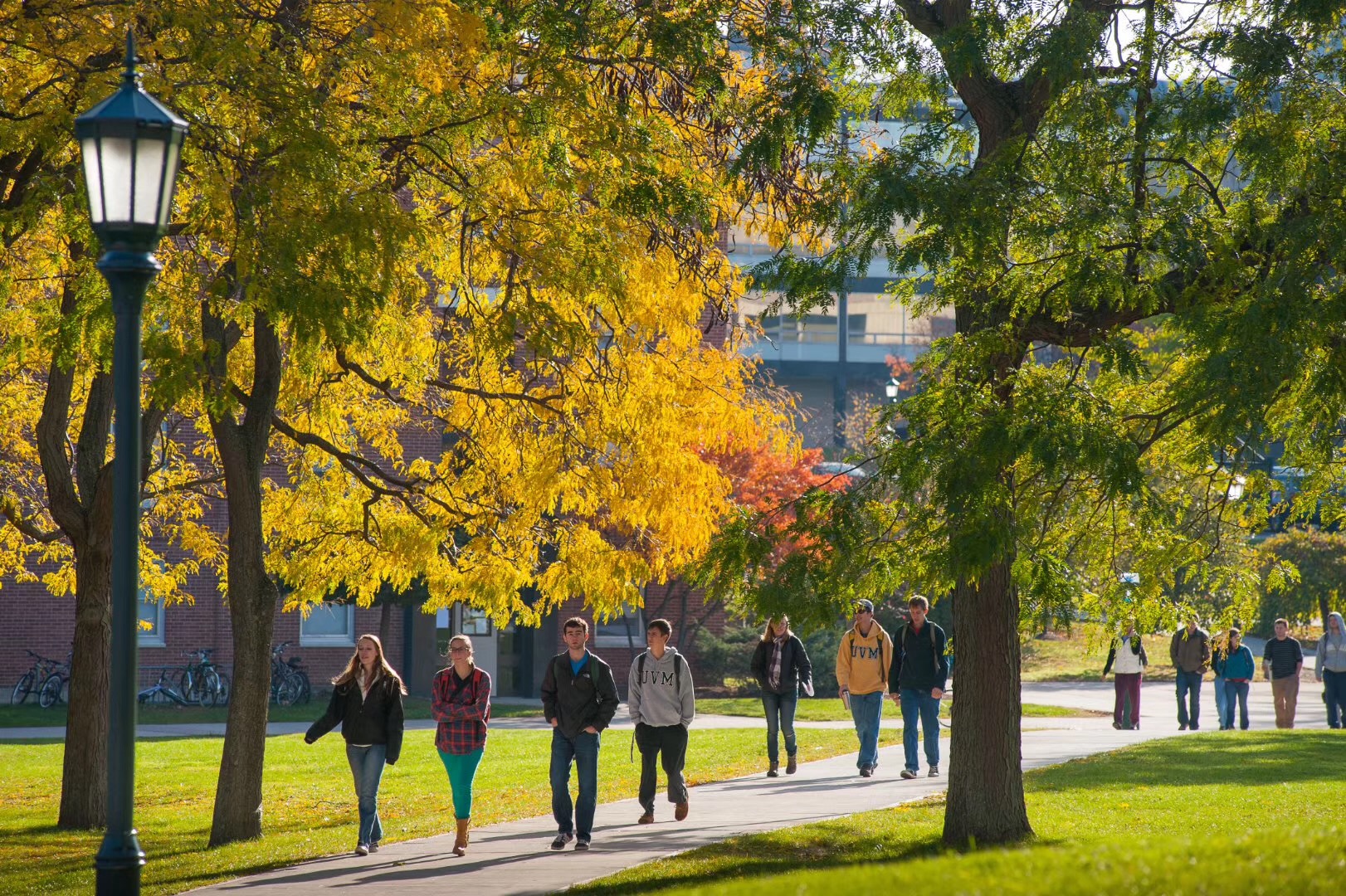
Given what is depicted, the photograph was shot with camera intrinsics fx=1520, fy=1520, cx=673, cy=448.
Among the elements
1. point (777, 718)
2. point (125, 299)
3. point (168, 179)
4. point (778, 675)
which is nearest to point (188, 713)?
point (777, 718)

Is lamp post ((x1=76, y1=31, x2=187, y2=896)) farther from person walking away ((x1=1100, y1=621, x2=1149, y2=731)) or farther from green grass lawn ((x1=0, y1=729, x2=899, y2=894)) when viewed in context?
person walking away ((x1=1100, y1=621, x2=1149, y2=731))

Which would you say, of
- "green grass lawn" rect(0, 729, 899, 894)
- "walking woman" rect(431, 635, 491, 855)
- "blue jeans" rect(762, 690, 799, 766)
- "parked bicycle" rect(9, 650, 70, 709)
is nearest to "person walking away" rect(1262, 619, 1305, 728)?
"green grass lawn" rect(0, 729, 899, 894)

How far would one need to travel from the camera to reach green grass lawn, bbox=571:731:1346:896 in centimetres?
545

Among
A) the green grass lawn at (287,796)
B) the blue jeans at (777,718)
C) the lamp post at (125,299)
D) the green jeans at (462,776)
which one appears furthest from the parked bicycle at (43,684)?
the lamp post at (125,299)

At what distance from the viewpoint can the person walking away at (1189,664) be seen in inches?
883

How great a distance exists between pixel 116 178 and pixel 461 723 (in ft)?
20.0

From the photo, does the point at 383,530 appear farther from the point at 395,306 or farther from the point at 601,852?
the point at 601,852

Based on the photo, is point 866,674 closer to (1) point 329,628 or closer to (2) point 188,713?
(2) point 188,713

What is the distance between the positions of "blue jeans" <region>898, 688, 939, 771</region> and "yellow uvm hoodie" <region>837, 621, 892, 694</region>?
31cm

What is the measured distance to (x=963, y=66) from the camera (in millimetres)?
10312

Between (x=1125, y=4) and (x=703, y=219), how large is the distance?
337 centimetres

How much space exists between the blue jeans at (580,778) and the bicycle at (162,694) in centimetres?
1978

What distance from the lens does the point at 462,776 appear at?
1150cm

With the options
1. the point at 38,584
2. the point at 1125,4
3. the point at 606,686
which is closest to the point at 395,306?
the point at 606,686
